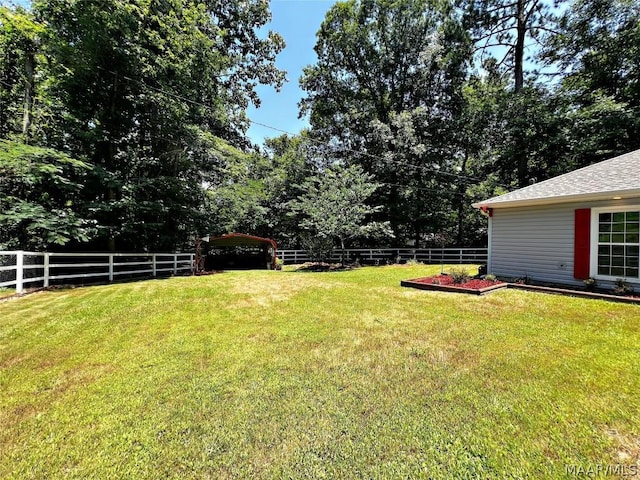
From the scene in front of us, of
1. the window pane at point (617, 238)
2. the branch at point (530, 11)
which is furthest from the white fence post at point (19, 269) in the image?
the branch at point (530, 11)

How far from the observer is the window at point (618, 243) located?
645cm

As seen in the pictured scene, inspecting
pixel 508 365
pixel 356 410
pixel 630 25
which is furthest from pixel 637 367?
pixel 630 25

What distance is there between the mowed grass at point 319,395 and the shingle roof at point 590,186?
283cm

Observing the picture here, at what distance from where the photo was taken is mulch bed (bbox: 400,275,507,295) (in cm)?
700

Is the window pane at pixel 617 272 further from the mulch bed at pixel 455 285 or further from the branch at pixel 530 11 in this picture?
the branch at pixel 530 11

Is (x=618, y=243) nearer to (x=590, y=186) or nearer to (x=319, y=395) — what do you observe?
(x=590, y=186)

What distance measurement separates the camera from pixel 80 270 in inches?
396

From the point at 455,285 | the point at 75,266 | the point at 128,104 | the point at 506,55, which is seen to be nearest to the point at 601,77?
the point at 506,55

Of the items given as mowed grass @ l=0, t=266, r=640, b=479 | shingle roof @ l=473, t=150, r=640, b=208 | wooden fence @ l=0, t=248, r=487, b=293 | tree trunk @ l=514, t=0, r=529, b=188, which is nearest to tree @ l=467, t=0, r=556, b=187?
tree trunk @ l=514, t=0, r=529, b=188

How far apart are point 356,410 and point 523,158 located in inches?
722

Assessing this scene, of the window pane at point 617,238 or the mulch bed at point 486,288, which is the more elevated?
the window pane at point 617,238

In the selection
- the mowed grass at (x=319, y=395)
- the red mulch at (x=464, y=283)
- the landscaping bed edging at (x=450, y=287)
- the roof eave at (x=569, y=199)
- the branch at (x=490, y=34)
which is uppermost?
the branch at (x=490, y=34)

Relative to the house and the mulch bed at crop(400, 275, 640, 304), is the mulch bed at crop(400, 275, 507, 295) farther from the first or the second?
the house

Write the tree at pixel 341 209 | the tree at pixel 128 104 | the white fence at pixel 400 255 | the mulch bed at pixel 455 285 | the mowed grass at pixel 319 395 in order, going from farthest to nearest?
1. the white fence at pixel 400 255
2. the tree at pixel 341 209
3. the tree at pixel 128 104
4. the mulch bed at pixel 455 285
5. the mowed grass at pixel 319 395
